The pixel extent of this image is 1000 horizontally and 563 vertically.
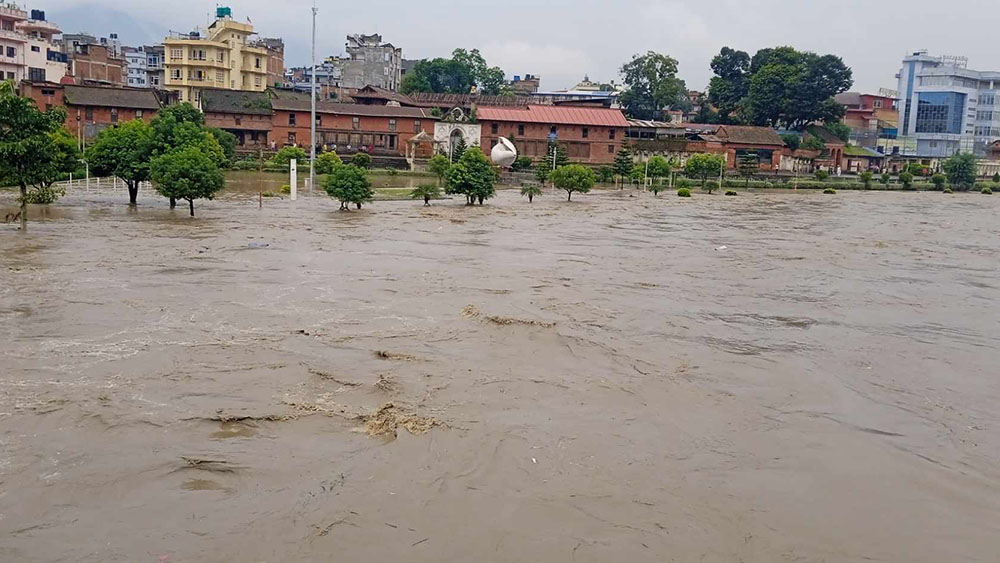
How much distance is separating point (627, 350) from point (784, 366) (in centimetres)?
194

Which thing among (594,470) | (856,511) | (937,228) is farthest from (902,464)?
(937,228)

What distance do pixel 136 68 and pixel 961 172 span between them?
64.3 meters

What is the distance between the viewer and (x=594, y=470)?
7461 mm

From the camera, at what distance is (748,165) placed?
54188 millimetres

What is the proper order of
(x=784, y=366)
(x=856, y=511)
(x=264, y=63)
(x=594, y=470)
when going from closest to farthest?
(x=856, y=511)
(x=594, y=470)
(x=784, y=366)
(x=264, y=63)

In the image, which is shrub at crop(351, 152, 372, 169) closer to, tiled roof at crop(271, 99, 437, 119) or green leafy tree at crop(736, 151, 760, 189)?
tiled roof at crop(271, 99, 437, 119)

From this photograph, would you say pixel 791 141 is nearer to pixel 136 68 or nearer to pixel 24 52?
pixel 24 52

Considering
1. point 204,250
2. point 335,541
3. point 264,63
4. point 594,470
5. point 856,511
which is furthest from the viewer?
point 264,63

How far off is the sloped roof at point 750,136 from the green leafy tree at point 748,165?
4.98 feet

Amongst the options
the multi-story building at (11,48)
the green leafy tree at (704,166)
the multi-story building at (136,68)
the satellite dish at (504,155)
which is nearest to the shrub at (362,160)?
the satellite dish at (504,155)

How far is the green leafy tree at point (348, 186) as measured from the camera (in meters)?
28.7

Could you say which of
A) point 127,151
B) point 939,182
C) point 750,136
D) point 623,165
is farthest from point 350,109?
point 939,182

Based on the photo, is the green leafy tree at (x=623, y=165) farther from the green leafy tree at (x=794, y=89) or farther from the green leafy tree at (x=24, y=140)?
the green leafy tree at (x=24, y=140)

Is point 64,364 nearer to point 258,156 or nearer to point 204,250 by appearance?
point 204,250
